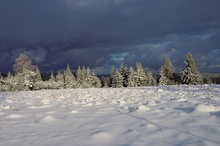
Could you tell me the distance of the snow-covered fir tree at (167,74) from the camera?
201 ft

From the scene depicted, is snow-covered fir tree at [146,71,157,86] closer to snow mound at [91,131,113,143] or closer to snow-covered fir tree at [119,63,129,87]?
snow-covered fir tree at [119,63,129,87]

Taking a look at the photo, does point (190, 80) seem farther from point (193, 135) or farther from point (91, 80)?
point (193, 135)

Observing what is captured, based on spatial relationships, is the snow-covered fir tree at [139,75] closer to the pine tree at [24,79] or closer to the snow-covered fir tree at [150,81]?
the snow-covered fir tree at [150,81]

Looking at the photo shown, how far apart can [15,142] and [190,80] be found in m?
51.5

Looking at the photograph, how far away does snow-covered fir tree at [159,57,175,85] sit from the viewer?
61.2m

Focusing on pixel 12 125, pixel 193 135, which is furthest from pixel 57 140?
pixel 193 135

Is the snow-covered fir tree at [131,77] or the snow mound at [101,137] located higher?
the snow-covered fir tree at [131,77]

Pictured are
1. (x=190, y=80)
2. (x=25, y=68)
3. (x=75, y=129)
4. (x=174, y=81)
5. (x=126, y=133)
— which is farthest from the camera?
(x=174, y=81)

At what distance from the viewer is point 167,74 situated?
203 ft

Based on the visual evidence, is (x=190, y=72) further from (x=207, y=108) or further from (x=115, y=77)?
(x=207, y=108)

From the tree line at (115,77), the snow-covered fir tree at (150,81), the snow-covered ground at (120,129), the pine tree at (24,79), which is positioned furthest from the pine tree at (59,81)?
the snow-covered ground at (120,129)

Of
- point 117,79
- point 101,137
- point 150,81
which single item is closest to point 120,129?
point 101,137

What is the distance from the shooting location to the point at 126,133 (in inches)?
252

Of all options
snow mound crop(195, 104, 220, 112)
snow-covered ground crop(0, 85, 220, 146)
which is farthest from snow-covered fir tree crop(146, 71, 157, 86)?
snow-covered ground crop(0, 85, 220, 146)
